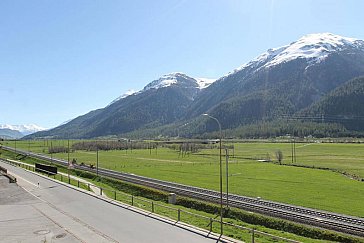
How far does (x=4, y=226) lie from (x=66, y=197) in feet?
47.2

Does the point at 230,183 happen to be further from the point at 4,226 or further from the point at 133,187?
the point at 4,226

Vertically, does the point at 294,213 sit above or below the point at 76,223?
below

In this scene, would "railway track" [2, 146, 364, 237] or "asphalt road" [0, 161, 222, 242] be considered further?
"railway track" [2, 146, 364, 237]

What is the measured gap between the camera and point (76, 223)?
97.3ft

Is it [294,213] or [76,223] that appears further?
[294,213]

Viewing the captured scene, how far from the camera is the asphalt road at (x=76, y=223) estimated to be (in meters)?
25.2

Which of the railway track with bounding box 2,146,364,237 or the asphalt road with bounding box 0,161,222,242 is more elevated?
the asphalt road with bounding box 0,161,222,242

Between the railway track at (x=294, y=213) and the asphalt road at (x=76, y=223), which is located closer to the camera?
the asphalt road at (x=76, y=223)

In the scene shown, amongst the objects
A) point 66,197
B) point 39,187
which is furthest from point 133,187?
point 66,197

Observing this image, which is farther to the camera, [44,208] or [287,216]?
[287,216]

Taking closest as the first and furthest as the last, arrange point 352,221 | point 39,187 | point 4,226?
point 4,226
point 352,221
point 39,187

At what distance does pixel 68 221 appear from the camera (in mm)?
30438

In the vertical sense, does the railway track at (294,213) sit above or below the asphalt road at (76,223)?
below

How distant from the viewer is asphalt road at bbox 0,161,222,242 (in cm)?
2517
